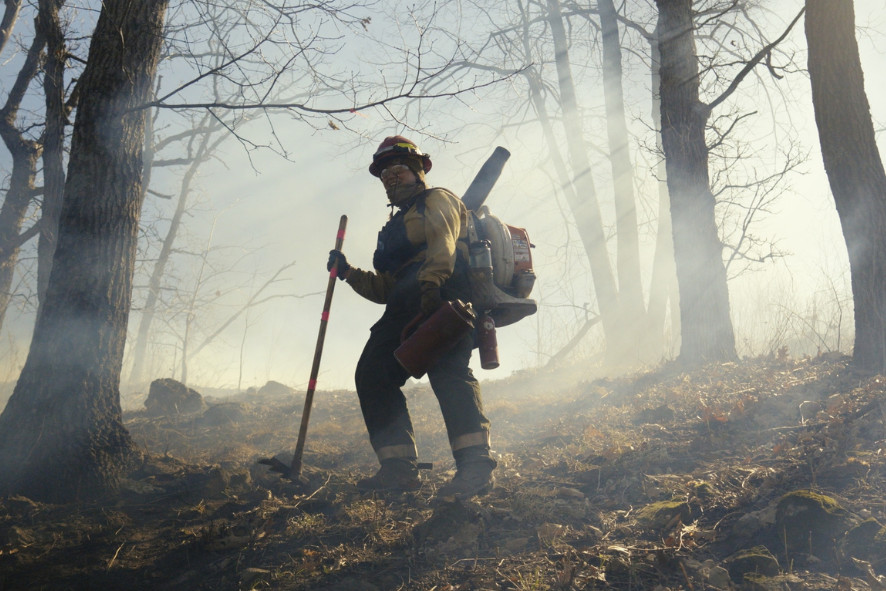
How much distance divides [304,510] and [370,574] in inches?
40.1

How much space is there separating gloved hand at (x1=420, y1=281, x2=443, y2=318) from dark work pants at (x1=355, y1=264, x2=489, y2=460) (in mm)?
261

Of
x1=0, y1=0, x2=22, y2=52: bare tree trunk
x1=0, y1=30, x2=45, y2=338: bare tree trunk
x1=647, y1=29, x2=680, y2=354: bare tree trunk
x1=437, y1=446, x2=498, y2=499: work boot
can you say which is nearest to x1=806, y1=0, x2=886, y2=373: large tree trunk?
x1=437, y1=446, x2=498, y2=499: work boot

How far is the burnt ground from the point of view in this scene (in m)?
2.51

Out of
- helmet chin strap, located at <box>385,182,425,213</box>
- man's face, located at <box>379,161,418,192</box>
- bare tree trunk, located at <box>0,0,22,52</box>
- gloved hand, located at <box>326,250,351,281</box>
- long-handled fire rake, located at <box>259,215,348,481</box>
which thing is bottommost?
long-handled fire rake, located at <box>259,215,348,481</box>

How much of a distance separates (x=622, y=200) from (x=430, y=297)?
29.6ft

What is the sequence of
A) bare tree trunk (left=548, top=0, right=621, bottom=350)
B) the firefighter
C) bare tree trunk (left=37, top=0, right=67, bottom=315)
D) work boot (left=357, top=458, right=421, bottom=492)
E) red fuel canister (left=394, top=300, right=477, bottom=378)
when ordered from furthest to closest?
1. bare tree trunk (left=548, top=0, right=621, bottom=350)
2. bare tree trunk (left=37, top=0, right=67, bottom=315)
3. work boot (left=357, top=458, right=421, bottom=492)
4. the firefighter
5. red fuel canister (left=394, top=300, right=477, bottom=378)

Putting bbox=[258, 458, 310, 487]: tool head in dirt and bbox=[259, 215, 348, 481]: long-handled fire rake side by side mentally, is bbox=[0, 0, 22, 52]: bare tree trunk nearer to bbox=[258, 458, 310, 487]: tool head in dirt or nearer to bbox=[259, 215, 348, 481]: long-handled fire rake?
bbox=[259, 215, 348, 481]: long-handled fire rake

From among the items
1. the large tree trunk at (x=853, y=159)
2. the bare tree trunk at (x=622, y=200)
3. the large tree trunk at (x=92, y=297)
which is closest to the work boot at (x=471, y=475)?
the large tree trunk at (x=92, y=297)

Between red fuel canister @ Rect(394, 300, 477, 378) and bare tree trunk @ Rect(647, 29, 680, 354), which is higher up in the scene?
bare tree trunk @ Rect(647, 29, 680, 354)

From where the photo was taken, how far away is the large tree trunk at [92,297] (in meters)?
3.72

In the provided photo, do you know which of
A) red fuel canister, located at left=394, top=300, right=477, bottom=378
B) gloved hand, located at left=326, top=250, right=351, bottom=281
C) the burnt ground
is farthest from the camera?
gloved hand, located at left=326, top=250, right=351, bottom=281

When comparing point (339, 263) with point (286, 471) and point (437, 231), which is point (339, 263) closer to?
point (437, 231)

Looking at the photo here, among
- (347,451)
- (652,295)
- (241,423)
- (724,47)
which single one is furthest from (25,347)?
(724,47)

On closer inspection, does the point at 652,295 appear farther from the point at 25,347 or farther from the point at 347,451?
the point at 25,347
